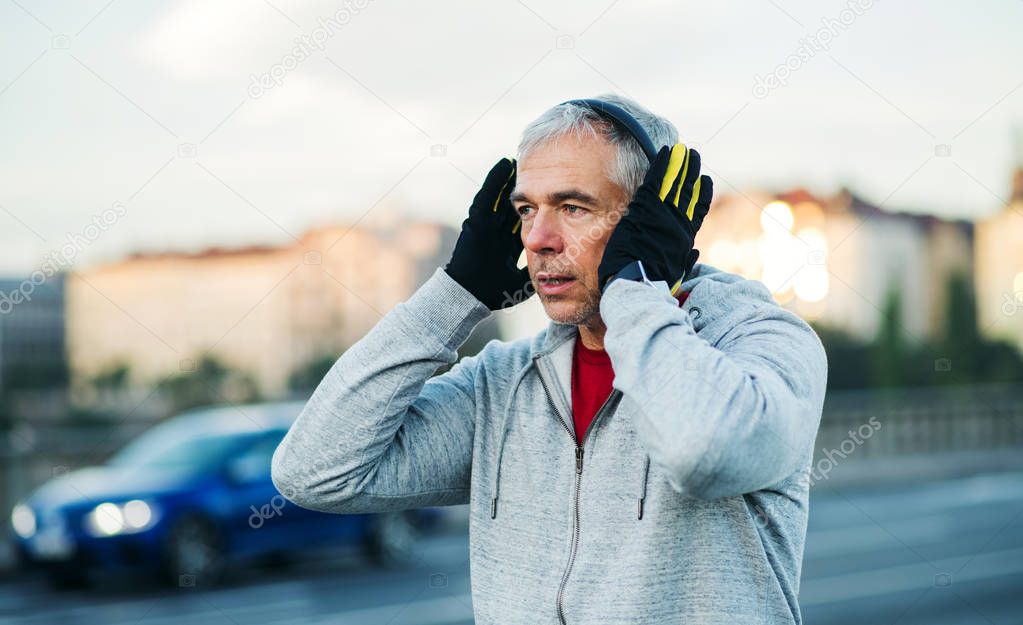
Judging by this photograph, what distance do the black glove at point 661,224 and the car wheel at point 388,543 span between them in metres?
9.38

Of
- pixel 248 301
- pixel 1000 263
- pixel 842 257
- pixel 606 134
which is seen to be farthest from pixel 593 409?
pixel 842 257

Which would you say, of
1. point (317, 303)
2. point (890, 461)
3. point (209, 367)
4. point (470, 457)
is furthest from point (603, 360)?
point (317, 303)

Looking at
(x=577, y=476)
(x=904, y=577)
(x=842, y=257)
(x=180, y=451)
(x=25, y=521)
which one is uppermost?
(x=842, y=257)

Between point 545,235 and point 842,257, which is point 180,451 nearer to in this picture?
point 545,235

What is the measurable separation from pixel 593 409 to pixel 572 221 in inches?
14.3

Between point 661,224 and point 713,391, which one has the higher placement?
point 661,224

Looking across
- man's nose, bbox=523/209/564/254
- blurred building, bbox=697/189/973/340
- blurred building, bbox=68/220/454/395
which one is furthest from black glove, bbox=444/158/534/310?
blurred building, bbox=697/189/973/340

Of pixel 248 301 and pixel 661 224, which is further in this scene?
pixel 248 301

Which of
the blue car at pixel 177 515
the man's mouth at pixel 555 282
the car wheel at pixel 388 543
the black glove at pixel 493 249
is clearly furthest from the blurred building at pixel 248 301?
the man's mouth at pixel 555 282

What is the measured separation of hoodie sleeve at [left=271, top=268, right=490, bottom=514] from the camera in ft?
6.53

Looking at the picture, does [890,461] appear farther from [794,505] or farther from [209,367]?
[794,505]

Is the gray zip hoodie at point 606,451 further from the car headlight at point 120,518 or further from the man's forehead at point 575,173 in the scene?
the car headlight at point 120,518

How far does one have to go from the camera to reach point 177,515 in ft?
31.3

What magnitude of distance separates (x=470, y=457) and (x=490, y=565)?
0.25 m
